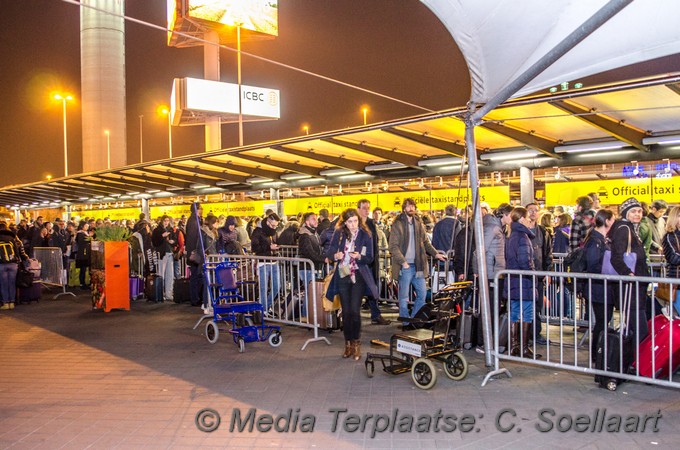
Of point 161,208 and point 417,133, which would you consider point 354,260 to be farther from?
→ point 161,208

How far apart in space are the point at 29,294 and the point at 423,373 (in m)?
11.8

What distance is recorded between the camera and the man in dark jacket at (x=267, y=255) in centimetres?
1087

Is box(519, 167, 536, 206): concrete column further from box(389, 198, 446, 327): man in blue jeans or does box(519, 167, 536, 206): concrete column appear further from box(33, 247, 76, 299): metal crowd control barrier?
box(33, 247, 76, 299): metal crowd control barrier

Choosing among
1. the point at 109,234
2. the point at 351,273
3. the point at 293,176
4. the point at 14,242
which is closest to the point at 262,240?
the point at 351,273

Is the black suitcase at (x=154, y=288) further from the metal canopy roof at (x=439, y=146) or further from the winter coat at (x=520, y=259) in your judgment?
the winter coat at (x=520, y=259)

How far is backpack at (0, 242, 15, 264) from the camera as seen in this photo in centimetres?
1370

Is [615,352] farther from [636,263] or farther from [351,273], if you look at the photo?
[351,273]

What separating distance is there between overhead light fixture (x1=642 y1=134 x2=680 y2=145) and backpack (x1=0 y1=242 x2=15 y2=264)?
13.6 metres

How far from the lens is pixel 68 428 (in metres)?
5.54

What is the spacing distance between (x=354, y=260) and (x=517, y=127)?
16.3ft

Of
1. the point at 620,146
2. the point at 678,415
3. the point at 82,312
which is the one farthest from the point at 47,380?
the point at 620,146

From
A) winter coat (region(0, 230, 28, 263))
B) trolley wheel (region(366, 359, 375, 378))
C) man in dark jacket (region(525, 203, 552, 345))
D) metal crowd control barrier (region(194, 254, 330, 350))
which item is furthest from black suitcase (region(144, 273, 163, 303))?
man in dark jacket (region(525, 203, 552, 345))

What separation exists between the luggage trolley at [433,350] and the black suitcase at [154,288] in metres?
8.41

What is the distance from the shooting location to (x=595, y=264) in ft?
23.5
